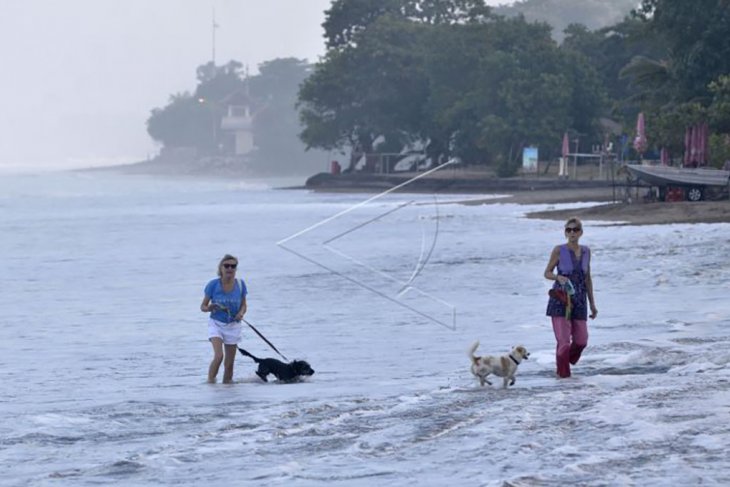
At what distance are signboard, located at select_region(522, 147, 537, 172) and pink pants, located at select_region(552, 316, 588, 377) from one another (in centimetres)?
6795

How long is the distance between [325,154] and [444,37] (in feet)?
346

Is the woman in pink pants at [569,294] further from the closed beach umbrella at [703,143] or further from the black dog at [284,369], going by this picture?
the closed beach umbrella at [703,143]

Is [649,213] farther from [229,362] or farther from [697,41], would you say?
→ [229,362]

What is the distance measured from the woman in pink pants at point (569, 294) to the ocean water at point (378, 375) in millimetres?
367

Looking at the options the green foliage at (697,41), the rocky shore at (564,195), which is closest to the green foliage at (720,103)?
the rocky shore at (564,195)

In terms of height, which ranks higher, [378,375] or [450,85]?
[450,85]

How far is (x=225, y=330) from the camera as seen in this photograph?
1473cm

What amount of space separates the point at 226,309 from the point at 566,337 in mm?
3255

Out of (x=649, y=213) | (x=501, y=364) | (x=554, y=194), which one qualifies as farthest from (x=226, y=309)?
(x=554, y=194)

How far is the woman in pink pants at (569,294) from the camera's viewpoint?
44.2 feet

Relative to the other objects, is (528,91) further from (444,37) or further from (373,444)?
(373,444)

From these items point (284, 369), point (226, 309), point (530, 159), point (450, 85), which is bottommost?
point (284, 369)

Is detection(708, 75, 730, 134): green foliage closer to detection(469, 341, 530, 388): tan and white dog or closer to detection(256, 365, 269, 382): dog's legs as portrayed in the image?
detection(256, 365, 269, 382): dog's legs

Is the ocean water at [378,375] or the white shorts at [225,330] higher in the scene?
the white shorts at [225,330]
